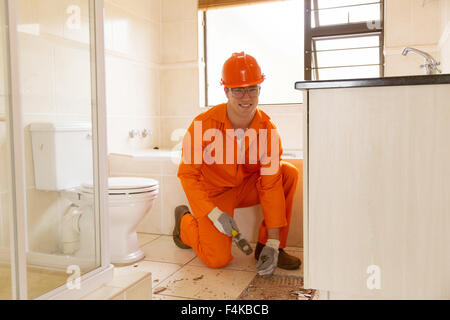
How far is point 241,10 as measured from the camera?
13.6 feet

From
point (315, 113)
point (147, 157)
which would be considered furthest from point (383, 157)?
point (147, 157)

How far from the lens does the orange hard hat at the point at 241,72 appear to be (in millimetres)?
2107

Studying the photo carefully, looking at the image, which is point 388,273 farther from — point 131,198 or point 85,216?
point 131,198

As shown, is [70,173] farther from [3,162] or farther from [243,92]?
[243,92]

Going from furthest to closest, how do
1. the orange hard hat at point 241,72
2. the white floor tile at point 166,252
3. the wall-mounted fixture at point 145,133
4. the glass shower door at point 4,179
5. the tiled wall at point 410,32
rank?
the wall-mounted fixture at point 145,133, the tiled wall at point 410,32, the white floor tile at point 166,252, the orange hard hat at point 241,72, the glass shower door at point 4,179

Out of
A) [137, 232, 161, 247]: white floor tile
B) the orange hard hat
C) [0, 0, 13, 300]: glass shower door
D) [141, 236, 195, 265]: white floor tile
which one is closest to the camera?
[0, 0, 13, 300]: glass shower door

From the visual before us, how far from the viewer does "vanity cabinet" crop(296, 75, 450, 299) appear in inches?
53.4

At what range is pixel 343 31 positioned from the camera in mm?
3371

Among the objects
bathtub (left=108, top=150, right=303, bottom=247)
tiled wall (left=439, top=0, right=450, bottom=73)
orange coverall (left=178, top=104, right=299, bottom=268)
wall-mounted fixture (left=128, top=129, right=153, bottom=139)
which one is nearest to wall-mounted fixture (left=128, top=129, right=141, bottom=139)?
wall-mounted fixture (left=128, top=129, right=153, bottom=139)

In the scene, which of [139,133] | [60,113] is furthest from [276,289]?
[139,133]

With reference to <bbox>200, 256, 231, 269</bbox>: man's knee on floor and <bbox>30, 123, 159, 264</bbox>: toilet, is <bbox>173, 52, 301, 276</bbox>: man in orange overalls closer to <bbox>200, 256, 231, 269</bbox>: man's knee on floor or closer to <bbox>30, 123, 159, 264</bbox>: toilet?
<bbox>200, 256, 231, 269</bbox>: man's knee on floor

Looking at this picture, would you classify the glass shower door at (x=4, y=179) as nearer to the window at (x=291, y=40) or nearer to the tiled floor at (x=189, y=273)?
the tiled floor at (x=189, y=273)

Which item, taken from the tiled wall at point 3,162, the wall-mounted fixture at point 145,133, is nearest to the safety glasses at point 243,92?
the tiled wall at point 3,162

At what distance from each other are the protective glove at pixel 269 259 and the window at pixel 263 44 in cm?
197
